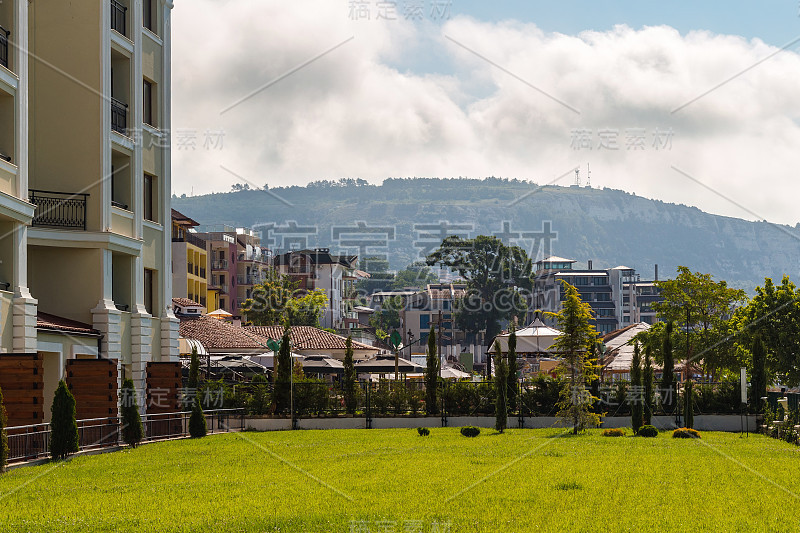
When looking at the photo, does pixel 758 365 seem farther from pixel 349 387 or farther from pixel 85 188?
pixel 85 188

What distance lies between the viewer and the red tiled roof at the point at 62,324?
2391cm

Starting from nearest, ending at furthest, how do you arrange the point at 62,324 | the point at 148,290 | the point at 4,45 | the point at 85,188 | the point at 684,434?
the point at 4,45 → the point at 62,324 → the point at 85,188 → the point at 684,434 → the point at 148,290

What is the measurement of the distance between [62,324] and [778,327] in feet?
89.6

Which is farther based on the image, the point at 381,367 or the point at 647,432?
the point at 381,367

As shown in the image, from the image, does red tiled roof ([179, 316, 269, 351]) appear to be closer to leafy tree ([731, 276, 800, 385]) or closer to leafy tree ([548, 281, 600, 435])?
leafy tree ([548, 281, 600, 435])

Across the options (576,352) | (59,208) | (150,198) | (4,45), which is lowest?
(576,352)

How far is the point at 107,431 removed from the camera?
938 inches

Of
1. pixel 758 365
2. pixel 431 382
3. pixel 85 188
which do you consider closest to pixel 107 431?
pixel 85 188

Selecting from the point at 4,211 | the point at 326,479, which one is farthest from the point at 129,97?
the point at 326,479

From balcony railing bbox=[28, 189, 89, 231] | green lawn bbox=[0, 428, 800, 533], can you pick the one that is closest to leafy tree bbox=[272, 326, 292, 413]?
balcony railing bbox=[28, 189, 89, 231]

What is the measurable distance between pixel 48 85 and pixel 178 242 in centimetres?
4120

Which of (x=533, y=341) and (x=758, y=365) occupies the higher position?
(x=533, y=341)

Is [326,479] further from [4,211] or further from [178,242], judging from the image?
[178,242]

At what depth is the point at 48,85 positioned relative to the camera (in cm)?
2723
